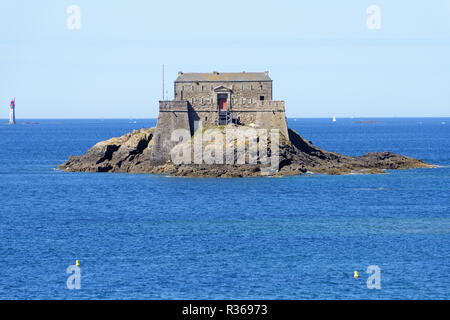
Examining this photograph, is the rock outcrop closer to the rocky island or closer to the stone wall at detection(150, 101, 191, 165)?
the rocky island

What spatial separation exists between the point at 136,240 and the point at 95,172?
134ft

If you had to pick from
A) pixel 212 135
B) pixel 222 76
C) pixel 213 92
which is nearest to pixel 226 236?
pixel 212 135

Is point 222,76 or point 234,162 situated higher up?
point 222,76

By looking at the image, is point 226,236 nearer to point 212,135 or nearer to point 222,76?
point 212,135

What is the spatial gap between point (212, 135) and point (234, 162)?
4291 millimetres

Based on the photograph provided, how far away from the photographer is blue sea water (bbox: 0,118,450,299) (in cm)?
3825

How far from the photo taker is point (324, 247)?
154 ft

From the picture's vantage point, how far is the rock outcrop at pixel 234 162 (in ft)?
268

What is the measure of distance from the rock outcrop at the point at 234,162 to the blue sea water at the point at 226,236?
224cm

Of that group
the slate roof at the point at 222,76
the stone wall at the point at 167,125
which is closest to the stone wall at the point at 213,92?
the slate roof at the point at 222,76

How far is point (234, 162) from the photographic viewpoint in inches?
3236

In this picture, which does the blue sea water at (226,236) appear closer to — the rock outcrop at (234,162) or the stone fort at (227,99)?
the rock outcrop at (234,162)
